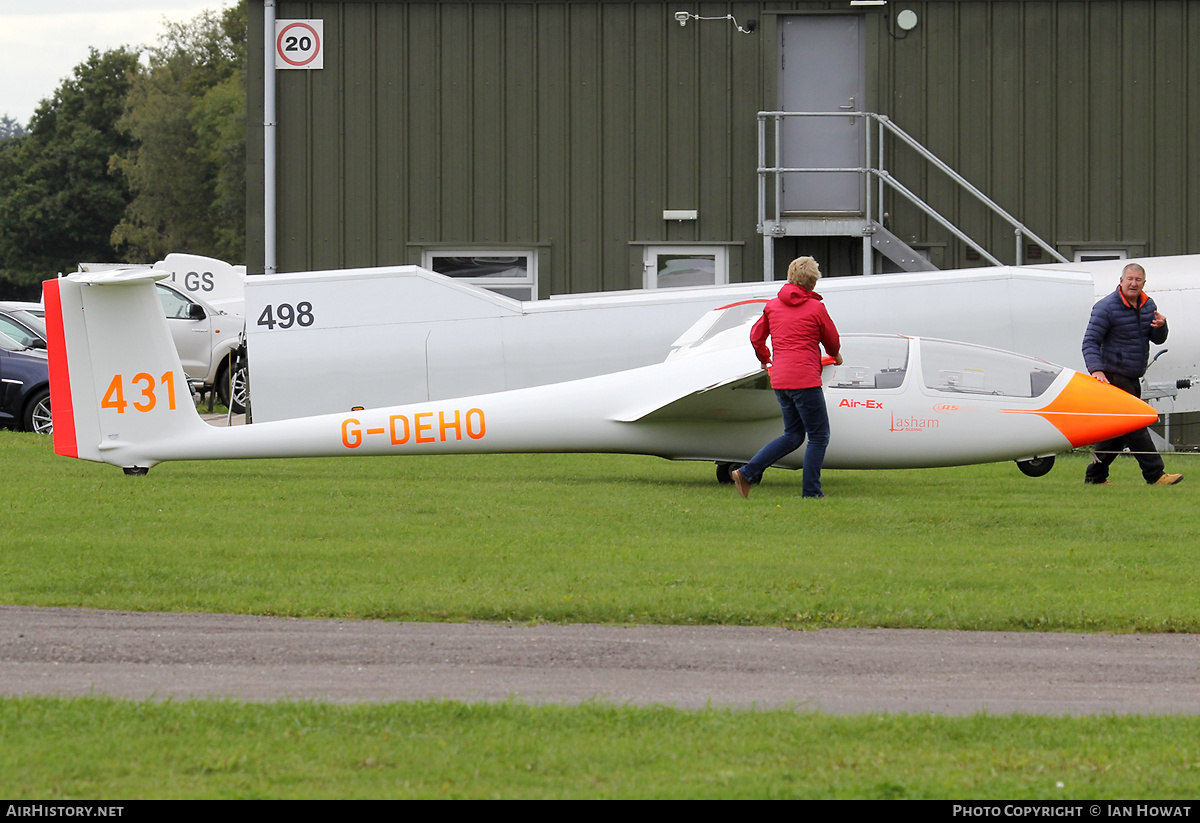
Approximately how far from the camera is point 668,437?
1349cm

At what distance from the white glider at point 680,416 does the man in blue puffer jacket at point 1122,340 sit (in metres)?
0.54

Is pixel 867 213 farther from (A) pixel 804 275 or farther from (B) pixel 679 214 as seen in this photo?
(A) pixel 804 275

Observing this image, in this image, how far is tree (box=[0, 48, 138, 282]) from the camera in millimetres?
94750

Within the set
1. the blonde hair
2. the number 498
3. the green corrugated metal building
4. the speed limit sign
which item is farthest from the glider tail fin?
the speed limit sign

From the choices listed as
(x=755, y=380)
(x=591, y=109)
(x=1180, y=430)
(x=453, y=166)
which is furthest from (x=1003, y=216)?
(x=755, y=380)

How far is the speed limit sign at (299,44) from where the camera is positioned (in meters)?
21.2

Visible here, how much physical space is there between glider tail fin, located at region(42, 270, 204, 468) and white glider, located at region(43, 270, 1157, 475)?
0.04 feet

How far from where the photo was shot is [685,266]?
2173cm

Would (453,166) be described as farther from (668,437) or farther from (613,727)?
(613,727)

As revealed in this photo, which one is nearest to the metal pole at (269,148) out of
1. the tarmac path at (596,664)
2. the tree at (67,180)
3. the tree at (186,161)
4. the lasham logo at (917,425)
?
the lasham logo at (917,425)

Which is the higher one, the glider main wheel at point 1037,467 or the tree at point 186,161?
the tree at point 186,161

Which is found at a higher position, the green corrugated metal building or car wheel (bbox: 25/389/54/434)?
the green corrugated metal building

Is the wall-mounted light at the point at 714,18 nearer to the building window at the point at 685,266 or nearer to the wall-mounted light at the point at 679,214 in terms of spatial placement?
the wall-mounted light at the point at 679,214

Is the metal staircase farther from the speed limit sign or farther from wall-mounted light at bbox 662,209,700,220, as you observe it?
the speed limit sign
